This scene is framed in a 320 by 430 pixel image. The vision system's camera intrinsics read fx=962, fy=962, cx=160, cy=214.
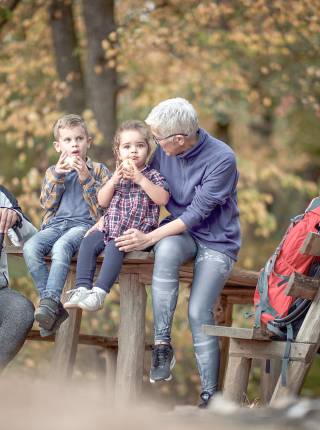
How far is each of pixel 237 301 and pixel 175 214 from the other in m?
1.95

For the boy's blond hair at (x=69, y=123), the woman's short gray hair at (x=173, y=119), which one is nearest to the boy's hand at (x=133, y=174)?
the woman's short gray hair at (x=173, y=119)

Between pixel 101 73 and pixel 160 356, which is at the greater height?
pixel 160 356

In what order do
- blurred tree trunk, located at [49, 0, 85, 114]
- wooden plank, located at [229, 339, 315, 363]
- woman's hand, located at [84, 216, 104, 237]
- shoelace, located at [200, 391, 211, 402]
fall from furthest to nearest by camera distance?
blurred tree trunk, located at [49, 0, 85, 114] < woman's hand, located at [84, 216, 104, 237] < shoelace, located at [200, 391, 211, 402] < wooden plank, located at [229, 339, 315, 363]

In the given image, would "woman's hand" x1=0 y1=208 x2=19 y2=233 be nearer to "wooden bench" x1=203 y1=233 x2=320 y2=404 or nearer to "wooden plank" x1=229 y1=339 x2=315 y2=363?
"wooden bench" x1=203 y1=233 x2=320 y2=404

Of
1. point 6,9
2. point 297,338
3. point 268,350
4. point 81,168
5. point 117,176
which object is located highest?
point 117,176

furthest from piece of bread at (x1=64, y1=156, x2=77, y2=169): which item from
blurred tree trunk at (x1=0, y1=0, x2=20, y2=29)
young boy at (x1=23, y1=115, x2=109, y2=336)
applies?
blurred tree trunk at (x1=0, y1=0, x2=20, y2=29)

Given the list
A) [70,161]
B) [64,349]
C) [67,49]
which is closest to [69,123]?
[70,161]

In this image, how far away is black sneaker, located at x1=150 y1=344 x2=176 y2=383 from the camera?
523cm

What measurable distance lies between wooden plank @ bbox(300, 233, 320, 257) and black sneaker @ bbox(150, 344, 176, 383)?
3.14 ft

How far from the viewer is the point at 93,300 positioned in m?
5.21

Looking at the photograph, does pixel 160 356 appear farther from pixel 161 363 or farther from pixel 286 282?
pixel 286 282

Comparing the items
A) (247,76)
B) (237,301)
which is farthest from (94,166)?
(247,76)

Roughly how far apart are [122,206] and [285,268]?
1.00m

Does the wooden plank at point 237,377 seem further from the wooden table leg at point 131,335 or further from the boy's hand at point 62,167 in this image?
the boy's hand at point 62,167
